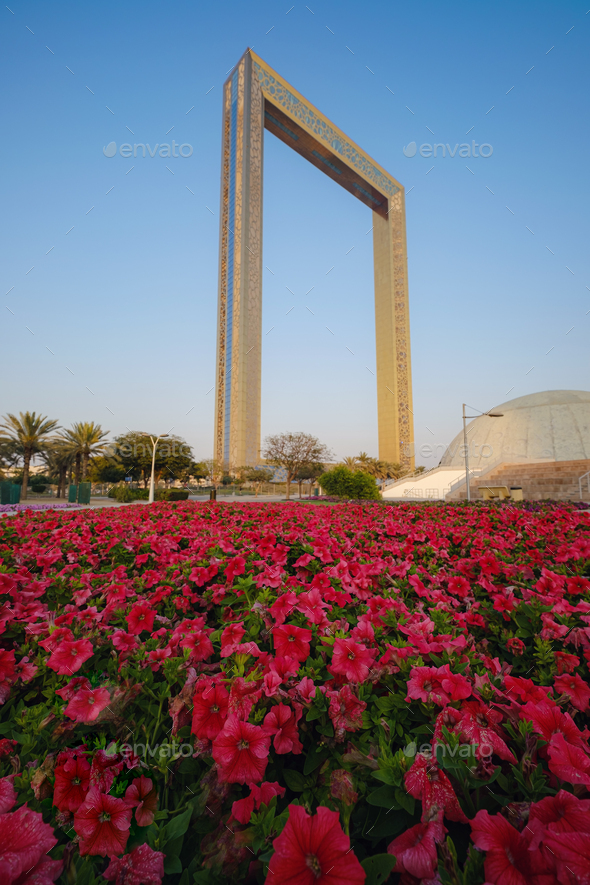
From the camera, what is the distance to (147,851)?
825mm

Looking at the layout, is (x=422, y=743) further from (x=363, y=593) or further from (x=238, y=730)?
(x=363, y=593)

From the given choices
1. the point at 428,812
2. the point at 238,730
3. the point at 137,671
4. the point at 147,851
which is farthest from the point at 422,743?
the point at 137,671

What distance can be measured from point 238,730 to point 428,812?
444mm

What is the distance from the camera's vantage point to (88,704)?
47.7 inches

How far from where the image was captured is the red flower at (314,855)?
64 centimetres

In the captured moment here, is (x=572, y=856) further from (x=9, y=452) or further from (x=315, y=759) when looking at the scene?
(x=9, y=452)

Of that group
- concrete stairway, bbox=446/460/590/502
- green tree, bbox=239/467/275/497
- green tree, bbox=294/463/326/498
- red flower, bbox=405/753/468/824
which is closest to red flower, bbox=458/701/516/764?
red flower, bbox=405/753/468/824

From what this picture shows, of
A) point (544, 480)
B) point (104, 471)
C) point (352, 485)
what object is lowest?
point (352, 485)

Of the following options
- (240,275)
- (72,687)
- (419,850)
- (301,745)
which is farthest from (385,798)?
(240,275)

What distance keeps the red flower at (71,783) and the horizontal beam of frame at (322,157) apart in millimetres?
74351

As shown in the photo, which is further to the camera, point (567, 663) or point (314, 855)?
point (567, 663)

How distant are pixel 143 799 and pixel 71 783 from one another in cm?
18

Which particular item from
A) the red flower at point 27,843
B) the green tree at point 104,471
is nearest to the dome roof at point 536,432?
the green tree at point 104,471

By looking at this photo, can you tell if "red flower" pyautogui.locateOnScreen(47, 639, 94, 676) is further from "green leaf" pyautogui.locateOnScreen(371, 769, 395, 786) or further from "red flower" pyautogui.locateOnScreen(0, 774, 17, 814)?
"green leaf" pyautogui.locateOnScreen(371, 769, 395, 786)
